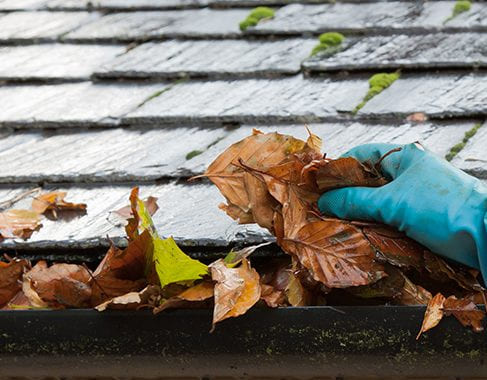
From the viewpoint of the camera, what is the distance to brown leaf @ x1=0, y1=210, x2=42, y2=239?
85.2 inches

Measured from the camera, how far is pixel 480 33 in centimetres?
327

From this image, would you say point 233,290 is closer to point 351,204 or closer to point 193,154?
point 351,204

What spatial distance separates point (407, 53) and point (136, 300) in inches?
65.7

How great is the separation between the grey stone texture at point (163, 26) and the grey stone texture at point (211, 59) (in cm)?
10

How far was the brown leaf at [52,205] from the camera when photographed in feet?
7.61

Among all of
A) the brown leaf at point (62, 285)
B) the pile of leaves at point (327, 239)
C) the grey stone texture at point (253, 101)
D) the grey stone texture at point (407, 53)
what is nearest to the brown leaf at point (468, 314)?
the pile of leaves at point (327, 239)

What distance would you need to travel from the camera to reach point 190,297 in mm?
1774

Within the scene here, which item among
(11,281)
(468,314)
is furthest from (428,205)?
(11,281)

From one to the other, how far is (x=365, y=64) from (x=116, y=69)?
864mm

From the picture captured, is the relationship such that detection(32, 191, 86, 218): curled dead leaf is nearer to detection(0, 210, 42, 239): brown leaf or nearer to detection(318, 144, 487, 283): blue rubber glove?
detection(0, 210, 42, 239): brown leaf

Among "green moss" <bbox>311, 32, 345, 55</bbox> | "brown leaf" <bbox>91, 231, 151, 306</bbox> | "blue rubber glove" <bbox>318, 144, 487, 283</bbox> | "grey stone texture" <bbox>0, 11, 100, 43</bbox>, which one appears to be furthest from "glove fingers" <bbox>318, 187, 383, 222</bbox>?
"grey stone texture" <bbox>0, 11, 100, 43</bbox>

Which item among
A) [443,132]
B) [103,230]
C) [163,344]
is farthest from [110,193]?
[443,132]

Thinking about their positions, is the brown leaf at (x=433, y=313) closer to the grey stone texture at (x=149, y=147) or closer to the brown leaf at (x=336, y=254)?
the brown leaf at (x=336, y=254)

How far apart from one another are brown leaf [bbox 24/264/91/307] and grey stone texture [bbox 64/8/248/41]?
1.76 metres
